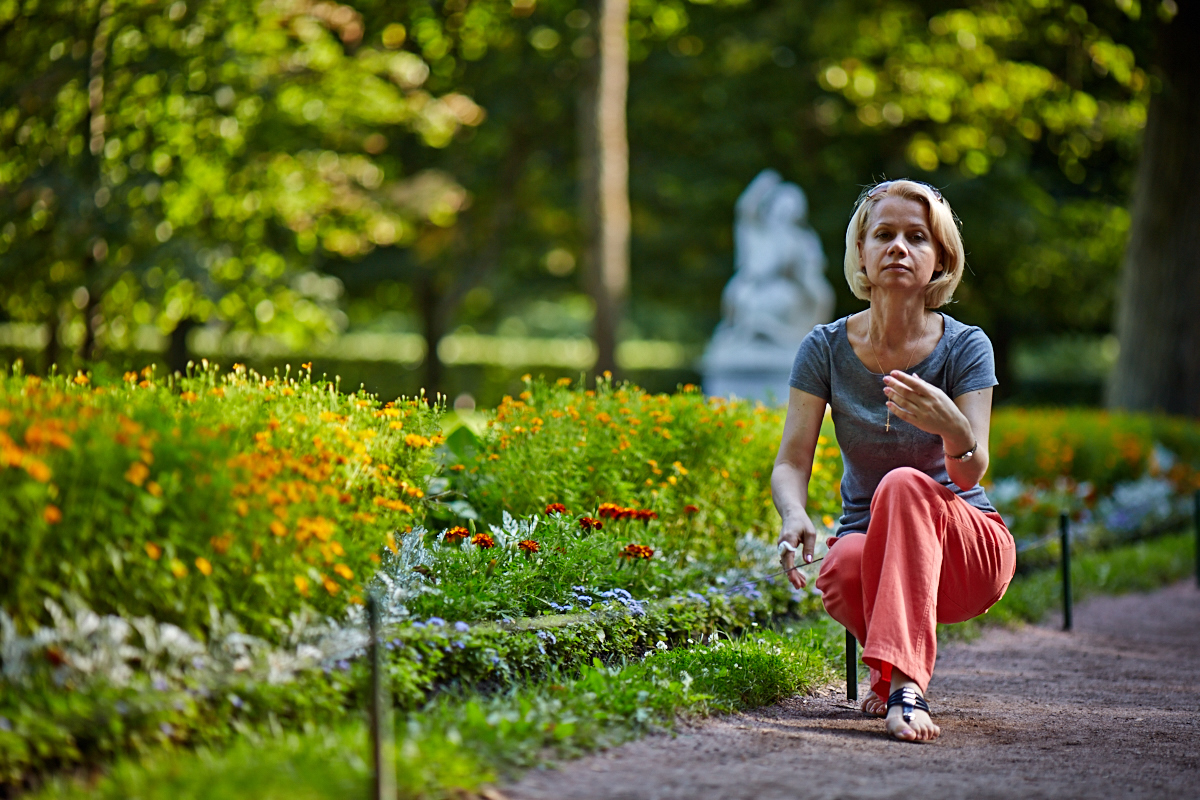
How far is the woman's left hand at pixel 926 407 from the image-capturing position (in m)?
3.07

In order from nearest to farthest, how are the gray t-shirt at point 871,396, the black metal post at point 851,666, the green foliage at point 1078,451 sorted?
the gray t-shirt at point 871,396, the black metal post at point 851,666, the green foliage at point 1078,451

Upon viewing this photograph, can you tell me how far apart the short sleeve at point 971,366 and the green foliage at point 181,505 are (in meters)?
1.79

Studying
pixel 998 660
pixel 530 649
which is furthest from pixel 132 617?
pixel 998 660

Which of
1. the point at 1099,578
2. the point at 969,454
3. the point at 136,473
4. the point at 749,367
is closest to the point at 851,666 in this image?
the point at 969,454

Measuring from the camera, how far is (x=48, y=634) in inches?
98.7

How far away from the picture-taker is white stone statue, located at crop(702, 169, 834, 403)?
1314 centimetres

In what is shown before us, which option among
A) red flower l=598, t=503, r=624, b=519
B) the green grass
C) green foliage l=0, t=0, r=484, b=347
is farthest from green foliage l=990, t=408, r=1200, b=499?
green foliage l=0, t=0, r=484, b=347

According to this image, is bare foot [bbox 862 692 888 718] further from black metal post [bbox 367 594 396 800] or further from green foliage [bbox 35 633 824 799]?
black metal post [bbox 367 594 396 800]

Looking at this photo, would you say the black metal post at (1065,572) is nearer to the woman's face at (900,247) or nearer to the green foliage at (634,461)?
the green foliage at (634,461)

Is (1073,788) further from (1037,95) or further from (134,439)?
(1037,95)

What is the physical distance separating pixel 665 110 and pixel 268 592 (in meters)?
17.5

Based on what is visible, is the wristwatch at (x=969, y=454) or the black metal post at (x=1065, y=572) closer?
the wristwatch at (x=969, y=454)

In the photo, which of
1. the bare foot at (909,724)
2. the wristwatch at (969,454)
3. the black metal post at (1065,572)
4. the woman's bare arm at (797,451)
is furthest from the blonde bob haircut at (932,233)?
the black metal post at (1065,572)

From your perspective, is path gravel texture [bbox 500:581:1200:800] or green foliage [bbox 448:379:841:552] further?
green foliage [bbox 448:379:841:552]
